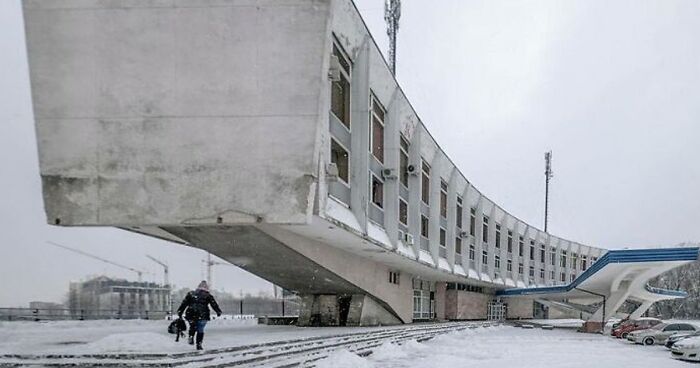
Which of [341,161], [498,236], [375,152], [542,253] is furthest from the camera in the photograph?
[542,253]

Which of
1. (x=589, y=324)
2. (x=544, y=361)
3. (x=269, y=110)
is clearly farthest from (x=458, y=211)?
(x=269, y=110)

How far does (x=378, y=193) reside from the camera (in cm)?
2509

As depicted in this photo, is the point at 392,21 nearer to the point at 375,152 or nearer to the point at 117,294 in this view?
the point at 375,152

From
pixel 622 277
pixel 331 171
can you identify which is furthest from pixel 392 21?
pixel 331 171

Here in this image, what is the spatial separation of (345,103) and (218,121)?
748 centimetres

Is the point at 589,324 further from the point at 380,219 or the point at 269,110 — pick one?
the point at 269,110

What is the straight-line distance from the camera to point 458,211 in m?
41.8

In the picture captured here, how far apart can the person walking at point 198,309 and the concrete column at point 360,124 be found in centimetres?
891

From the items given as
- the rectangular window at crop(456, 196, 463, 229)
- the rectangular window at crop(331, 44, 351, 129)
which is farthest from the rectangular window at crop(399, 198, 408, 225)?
the rectangular window at crop(456, 196, 463, 229)

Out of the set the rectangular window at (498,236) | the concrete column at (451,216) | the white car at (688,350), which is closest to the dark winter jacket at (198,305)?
the white car at (688,350)

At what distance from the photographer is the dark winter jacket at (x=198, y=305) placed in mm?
12820

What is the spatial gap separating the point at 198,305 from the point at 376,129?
1326 cm

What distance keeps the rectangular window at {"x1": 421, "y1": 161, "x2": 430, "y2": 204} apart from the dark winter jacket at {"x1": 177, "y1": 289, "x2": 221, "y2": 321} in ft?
68.3

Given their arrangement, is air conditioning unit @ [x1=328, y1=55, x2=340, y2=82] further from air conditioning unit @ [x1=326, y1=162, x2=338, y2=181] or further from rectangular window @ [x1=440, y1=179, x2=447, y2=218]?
rectangular window @ [x1=440, y1=179, x2=447, y2=218]
